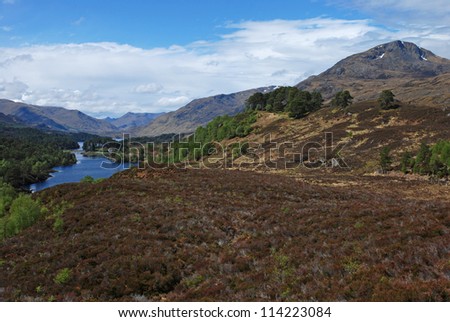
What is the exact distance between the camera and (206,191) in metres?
29.3

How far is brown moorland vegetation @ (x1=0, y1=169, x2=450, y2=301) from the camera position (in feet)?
33.7

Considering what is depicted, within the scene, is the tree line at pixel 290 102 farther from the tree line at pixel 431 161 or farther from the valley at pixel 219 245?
the valley at pixel 219 245

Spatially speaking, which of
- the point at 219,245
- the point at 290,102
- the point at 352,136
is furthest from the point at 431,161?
the point at 290,102

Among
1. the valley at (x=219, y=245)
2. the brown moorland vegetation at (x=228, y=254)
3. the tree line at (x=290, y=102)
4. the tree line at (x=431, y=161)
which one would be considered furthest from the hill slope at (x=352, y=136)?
the brown moorland vegetation at (x=228, y=254)

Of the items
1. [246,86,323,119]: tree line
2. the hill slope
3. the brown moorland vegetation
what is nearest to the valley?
the brown moorland vegetation

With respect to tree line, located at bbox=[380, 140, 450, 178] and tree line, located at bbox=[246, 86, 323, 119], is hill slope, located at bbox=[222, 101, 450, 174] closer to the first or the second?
tree line, located at bbox=[246, 86, 323, 119]

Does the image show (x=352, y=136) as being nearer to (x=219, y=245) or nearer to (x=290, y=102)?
(x=290, y=102)

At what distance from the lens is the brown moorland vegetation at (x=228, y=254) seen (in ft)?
33.7

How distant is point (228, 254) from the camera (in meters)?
14.2

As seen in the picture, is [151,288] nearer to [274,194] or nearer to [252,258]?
[252,258]

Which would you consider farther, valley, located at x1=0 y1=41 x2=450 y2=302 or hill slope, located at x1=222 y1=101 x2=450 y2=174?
hill slope, located at x1=222 y1=101 x2=450 y2=174

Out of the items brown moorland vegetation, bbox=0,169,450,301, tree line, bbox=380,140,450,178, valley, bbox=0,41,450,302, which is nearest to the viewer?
brown moorland vegetation, bbox=0,169,450,301

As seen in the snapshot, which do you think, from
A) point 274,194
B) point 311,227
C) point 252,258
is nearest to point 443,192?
point 274,194
